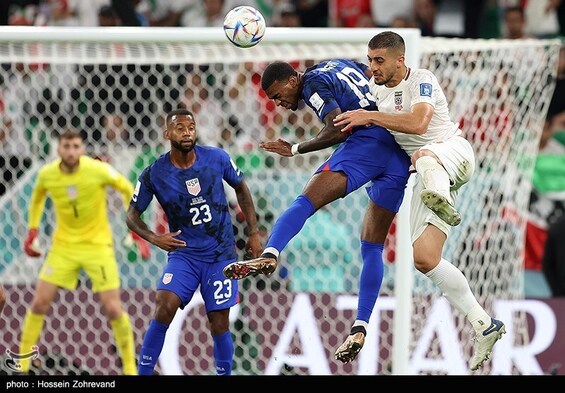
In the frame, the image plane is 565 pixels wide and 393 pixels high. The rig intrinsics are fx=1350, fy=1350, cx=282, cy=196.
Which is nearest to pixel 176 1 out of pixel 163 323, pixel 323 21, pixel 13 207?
pixel 323 21

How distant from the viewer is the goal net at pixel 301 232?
38.3 ft

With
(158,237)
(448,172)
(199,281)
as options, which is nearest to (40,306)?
(199,281)

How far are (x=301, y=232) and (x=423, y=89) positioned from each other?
13.7ft

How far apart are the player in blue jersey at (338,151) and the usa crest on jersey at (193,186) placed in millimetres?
1410

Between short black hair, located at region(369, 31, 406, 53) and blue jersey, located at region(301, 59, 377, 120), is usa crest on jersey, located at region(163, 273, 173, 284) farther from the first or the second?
short black hair, located at region(369, 31, 406, 53)

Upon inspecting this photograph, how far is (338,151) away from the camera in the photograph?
28.0 feet

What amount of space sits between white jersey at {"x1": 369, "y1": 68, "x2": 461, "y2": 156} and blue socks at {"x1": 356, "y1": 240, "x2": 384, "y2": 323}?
27.6 inches

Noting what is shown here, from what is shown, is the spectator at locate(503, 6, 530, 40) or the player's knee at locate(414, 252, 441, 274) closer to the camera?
the player's knee at locate(414, 252, 441, 274)

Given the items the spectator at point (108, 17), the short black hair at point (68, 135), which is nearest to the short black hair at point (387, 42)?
the short black hair at point (68, 135)

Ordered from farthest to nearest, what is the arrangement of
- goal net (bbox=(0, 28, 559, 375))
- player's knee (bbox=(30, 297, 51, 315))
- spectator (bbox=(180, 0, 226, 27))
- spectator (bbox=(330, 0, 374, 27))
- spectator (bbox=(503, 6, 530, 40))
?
spectator (bbox=(330, 0, 374, 27)), spectator (bbox=(180, 0, 226, 27)), spectator (bbox=(503, 6, 530, 40)), player's knee (bbox=(30, 297, 51, 315)), goal net (bbox=(0, 28, 559, 375))

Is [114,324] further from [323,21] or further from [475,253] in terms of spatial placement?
[323,21]

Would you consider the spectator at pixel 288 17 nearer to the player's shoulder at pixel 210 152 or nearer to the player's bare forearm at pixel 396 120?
the player's shoulder at pixel 210 152

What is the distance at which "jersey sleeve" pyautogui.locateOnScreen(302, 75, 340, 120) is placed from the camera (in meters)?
8.30

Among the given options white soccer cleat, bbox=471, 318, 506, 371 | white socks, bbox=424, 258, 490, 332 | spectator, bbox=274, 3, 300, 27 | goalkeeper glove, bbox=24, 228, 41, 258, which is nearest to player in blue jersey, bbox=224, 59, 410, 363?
white socks, bbox=424, 258, 490, 332
